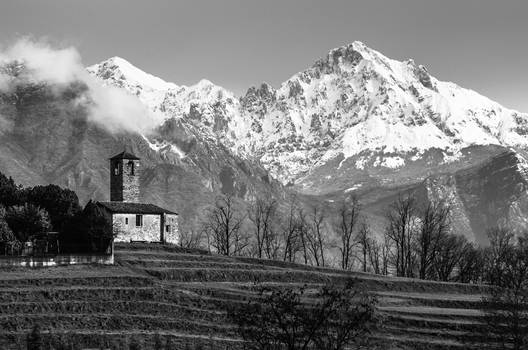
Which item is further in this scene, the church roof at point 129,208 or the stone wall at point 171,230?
the stone wall at point 171,230

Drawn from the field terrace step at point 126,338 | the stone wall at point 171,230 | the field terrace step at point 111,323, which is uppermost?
the stone wall at point 171,230

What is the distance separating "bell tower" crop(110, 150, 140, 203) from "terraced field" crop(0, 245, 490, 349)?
21.7 meters

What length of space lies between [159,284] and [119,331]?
15137 millimetres

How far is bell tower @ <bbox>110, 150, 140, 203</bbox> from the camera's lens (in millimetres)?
146500

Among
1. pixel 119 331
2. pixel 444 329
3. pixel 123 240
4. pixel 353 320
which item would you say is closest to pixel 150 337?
pixel 119 331

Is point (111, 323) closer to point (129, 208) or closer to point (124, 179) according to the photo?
point (129, 208)

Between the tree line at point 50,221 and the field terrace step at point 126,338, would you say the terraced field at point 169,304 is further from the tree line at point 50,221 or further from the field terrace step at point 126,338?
the tree line at point 50,221

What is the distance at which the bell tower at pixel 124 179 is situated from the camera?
146500mm

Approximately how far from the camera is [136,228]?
14000 centimetres

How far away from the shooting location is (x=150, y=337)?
87.9 meters

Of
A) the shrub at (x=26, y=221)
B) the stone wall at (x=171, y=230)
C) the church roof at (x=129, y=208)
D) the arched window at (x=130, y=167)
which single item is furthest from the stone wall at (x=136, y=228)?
the shrub at (x=26, y=221)

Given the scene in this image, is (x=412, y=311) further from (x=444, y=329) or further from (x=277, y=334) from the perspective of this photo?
(x=277, y=334)

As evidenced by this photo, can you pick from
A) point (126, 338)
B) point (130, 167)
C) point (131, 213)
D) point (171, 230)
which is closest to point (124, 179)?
point (130, 167)

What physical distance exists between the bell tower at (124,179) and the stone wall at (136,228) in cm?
677
